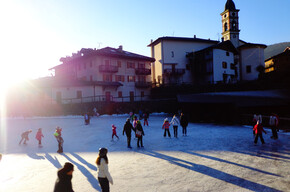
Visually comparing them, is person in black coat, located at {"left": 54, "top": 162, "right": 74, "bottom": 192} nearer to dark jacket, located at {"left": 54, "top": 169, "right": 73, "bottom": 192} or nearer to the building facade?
dark jacket, located at {"left": 54, "top": 169, "right": 73, "bottom": 192}

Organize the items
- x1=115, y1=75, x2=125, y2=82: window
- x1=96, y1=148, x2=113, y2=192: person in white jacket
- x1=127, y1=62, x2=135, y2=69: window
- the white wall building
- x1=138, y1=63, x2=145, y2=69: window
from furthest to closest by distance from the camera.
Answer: x1=138, y1=63, x2=145, y2=69: window → the white wall building → x1=127, y1=62, x2=135, y2=69: window → x1=115, y1=75, x2=125, y2=82: window → x1=96, y1=148, x2=113, y2=192: person in white jacket

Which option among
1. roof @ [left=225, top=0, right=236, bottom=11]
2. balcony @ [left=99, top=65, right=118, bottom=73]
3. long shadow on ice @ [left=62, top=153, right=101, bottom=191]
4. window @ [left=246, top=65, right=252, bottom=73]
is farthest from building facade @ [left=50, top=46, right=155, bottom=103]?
roof @ [left=225, top=0, right=236, bottom=11]

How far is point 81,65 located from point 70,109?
14568 mm

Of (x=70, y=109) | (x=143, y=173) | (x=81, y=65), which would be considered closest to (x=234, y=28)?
(x=81, y=65)

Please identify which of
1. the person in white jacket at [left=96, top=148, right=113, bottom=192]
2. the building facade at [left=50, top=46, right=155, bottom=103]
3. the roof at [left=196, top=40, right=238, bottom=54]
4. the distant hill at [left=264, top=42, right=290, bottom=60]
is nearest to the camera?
the person in white jacket at [left=96, top=148, right=113, bottom=192]

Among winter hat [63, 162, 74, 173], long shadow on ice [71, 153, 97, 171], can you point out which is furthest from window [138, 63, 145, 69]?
winter hat [63, 162, 74, 173]

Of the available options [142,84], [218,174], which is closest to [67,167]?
[218,174]

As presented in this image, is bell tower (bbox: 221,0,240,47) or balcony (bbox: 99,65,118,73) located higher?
bell tower (bbox: 221,0,240,47)

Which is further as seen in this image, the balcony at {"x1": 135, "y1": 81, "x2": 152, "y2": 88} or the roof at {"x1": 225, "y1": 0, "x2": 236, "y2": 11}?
the roof at {"x1": 225, "y1": 0, "x2": 236, "y2": 11}

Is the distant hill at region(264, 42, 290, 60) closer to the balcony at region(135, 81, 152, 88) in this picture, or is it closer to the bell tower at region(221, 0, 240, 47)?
the bell tower at region(221, 0, 240, 47)

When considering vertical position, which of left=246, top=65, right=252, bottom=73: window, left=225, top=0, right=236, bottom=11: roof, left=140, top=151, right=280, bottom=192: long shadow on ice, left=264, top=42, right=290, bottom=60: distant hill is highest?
left=264, top=42, right=290, bottom=60: distant hill

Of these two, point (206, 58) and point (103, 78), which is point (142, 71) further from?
point (206, 58)

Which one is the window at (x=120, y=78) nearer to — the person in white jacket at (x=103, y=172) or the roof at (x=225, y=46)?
the roof at (x=225, y=46)

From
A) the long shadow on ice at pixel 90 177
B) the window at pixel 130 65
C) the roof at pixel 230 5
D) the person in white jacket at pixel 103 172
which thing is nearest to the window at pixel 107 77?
the window at pixel 130 65
